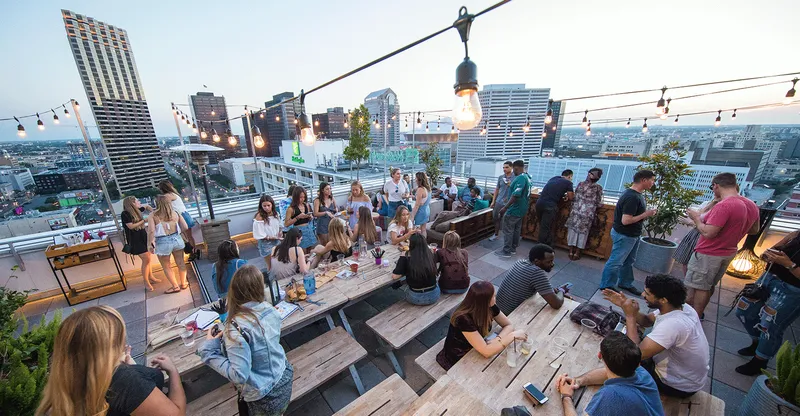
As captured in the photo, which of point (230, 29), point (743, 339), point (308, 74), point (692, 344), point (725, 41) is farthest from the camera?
point (308, 74)

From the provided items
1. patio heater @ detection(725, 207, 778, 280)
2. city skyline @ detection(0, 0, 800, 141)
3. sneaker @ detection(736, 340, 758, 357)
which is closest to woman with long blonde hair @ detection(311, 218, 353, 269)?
city skyline @ detection(0, 0, 800, 141)

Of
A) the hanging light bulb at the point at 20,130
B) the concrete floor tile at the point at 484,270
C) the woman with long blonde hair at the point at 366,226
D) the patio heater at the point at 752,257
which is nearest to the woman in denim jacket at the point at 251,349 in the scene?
the woman with long blonde hair at the point at 366,226

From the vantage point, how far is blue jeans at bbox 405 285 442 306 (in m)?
2.89

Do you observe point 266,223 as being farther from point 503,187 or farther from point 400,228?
point 503,187

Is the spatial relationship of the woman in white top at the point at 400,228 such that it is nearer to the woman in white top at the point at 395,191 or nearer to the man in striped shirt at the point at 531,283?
the woman in white top at the point at 395,191

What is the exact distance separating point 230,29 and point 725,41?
444 inches

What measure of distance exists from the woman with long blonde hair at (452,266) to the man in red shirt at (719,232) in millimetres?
2773

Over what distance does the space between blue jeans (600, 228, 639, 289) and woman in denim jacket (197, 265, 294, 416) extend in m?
4.47

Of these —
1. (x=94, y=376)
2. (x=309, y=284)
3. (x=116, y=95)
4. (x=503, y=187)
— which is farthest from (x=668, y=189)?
(x=116, y=95)

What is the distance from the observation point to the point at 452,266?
307 cm

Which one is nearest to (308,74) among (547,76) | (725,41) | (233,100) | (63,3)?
(233,100)

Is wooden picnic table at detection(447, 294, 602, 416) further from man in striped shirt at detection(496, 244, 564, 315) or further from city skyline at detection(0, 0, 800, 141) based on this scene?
city skyline at detection(0, 0, 800, 141)

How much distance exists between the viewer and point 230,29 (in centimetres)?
610

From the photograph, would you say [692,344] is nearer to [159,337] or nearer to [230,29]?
[159,337]
